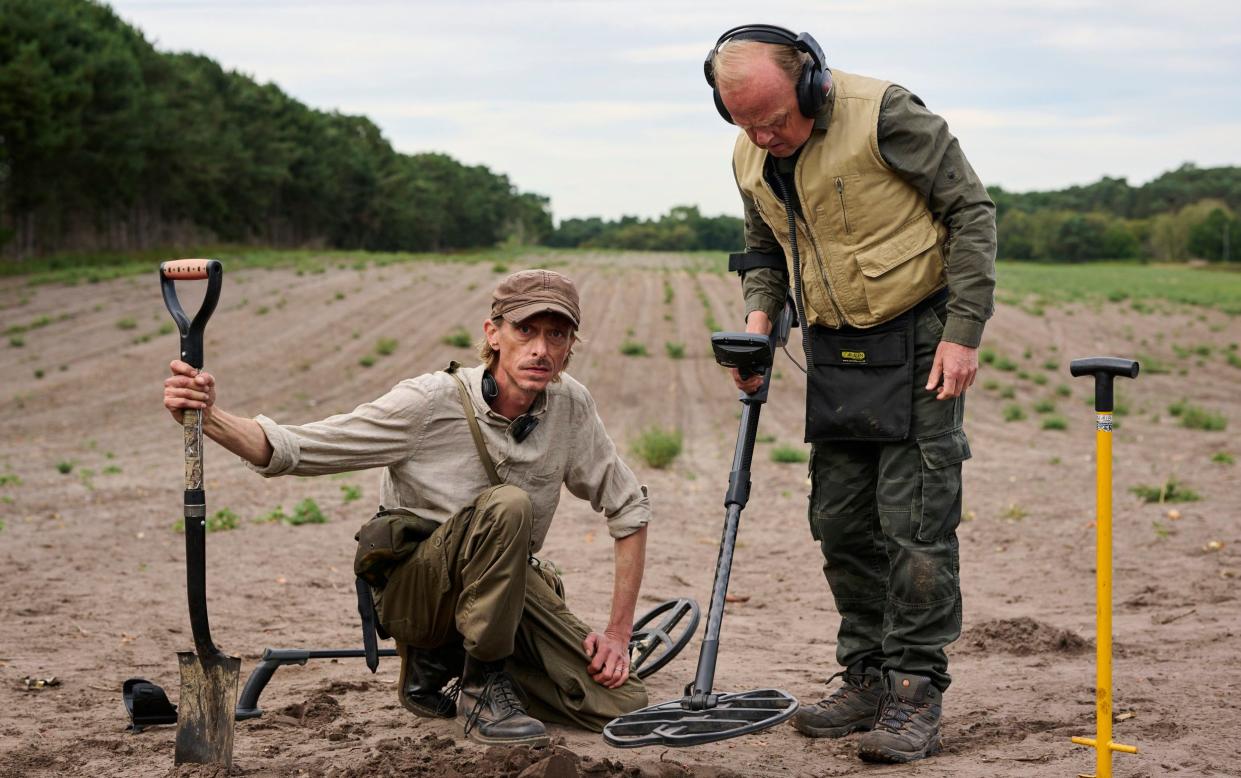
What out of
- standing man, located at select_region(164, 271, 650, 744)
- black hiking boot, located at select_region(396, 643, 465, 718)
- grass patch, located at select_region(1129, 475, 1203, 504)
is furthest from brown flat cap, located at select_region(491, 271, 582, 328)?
grass patch, located at select_region(1129, 475, 1203, 504)

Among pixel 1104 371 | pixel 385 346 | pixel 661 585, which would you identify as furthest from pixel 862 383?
pixel 385 346

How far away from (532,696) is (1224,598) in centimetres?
399

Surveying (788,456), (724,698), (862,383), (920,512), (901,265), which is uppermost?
(901,265)

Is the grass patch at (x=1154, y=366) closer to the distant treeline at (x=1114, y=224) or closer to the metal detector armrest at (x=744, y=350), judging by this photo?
the metal detector armrest at (x=744, y=350)

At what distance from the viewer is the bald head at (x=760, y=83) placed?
3.78 m

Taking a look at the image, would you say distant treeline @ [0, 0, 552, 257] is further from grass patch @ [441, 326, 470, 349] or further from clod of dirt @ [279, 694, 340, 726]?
clod of dirt @ [279, 694, 340, 726]

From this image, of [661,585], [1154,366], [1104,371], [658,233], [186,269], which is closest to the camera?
[1104,371]

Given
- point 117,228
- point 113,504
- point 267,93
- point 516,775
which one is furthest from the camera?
point 267,93

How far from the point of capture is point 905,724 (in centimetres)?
389

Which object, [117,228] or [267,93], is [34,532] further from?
[267,93]

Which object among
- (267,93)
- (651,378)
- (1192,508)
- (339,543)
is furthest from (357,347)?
(267,93)

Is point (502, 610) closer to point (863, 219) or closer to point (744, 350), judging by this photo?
point (744, 350)

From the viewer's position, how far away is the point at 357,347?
76.8 feet

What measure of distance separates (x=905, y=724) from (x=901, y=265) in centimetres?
148
